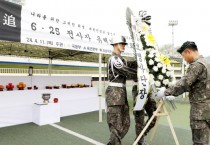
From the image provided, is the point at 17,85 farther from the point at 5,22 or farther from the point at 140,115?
the point at 140,115

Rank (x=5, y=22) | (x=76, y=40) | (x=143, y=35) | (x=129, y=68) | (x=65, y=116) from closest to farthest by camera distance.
A: (x=129, y=68), (x=143, y=35), (x=5, y=22), (x=76, y=40), (x=65, y=116)

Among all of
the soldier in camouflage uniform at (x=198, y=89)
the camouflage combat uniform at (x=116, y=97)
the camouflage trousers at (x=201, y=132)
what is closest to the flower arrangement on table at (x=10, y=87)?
the camouflage combat uniform at (x=116, y=97)

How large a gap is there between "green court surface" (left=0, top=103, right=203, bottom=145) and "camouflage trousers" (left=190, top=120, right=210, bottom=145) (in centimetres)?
201

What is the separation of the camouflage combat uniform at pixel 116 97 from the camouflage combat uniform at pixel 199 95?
1079mm

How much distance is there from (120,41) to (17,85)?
4831mm

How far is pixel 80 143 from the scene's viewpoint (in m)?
4.43

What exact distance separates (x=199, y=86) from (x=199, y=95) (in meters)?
0.12

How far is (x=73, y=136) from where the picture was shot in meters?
4.93

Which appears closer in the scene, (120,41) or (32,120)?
(120,41)

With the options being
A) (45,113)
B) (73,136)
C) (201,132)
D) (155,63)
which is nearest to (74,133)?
(73,136)

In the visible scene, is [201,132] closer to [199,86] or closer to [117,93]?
[199,86]

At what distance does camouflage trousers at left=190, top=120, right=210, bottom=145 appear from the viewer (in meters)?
2.57

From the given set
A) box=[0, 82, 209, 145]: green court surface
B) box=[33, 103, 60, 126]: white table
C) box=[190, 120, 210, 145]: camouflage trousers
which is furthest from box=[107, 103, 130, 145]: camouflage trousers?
box=[33, 103, 60, 126]: white table

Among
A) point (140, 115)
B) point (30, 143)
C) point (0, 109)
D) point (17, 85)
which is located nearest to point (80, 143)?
point (30, 143)
